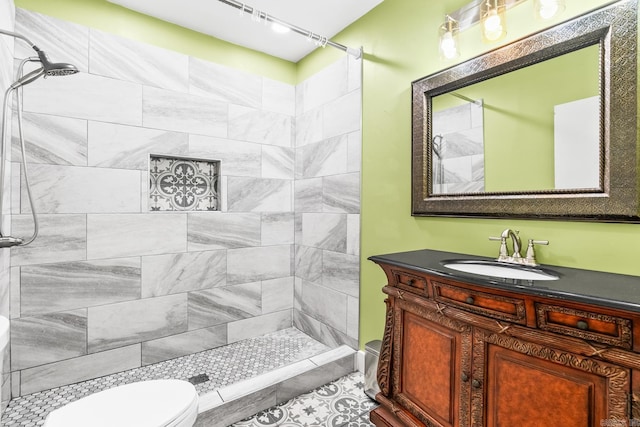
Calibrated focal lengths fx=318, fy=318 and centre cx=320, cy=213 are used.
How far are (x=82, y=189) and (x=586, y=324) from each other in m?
2.77

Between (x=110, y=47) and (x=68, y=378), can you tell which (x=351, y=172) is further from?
(x=68, y=378)

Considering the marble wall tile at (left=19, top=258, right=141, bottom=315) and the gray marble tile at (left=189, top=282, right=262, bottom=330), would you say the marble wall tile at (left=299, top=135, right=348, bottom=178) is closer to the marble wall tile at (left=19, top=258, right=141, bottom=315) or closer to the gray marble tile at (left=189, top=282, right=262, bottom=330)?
the gray marble tile at (left=189, top=282, right=262, bottom=330)

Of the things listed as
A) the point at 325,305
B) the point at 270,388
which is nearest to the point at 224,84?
the point at 325,305

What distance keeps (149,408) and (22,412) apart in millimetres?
1264

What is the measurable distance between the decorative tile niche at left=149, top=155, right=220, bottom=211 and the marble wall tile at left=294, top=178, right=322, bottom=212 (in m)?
0.75

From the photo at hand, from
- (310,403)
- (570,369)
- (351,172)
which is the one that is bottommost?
(310,403)

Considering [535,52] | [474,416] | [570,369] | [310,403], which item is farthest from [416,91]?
[310,403]

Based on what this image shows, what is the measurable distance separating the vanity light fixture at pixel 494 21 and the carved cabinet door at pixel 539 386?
1.42 m

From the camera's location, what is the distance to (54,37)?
2090 mm

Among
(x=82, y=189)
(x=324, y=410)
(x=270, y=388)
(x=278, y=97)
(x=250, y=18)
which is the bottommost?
(x=324, y=410)

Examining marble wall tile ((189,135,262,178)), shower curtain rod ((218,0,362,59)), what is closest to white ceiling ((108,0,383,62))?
shower curtain rod ((218,0,362,59))

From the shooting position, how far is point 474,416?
1.25 meters

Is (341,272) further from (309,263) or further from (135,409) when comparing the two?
(135,409)

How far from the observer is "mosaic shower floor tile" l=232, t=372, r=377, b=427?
73.5 inches
